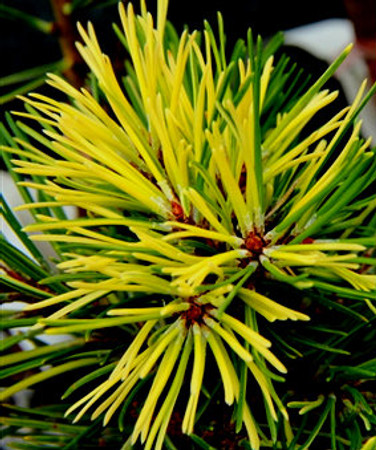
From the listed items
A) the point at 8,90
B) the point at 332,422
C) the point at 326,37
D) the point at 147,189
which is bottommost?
the point at 332,422

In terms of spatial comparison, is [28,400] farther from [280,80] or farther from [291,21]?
[291,21]

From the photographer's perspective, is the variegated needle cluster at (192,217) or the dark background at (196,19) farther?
the dark background at (196,19)

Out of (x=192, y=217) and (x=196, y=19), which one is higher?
(x=196, y=19)

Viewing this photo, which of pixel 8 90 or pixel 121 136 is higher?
pixel 8 90

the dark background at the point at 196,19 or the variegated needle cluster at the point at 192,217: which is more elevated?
the dark background at the point at 196,19

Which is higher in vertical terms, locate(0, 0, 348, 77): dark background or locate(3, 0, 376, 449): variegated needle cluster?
locate(0, 0, 348, 77): dark background

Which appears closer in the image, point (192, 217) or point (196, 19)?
point (192, 217)

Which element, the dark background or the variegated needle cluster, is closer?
the variegated needle cluster

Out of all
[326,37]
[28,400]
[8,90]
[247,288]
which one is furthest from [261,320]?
[8,90]
